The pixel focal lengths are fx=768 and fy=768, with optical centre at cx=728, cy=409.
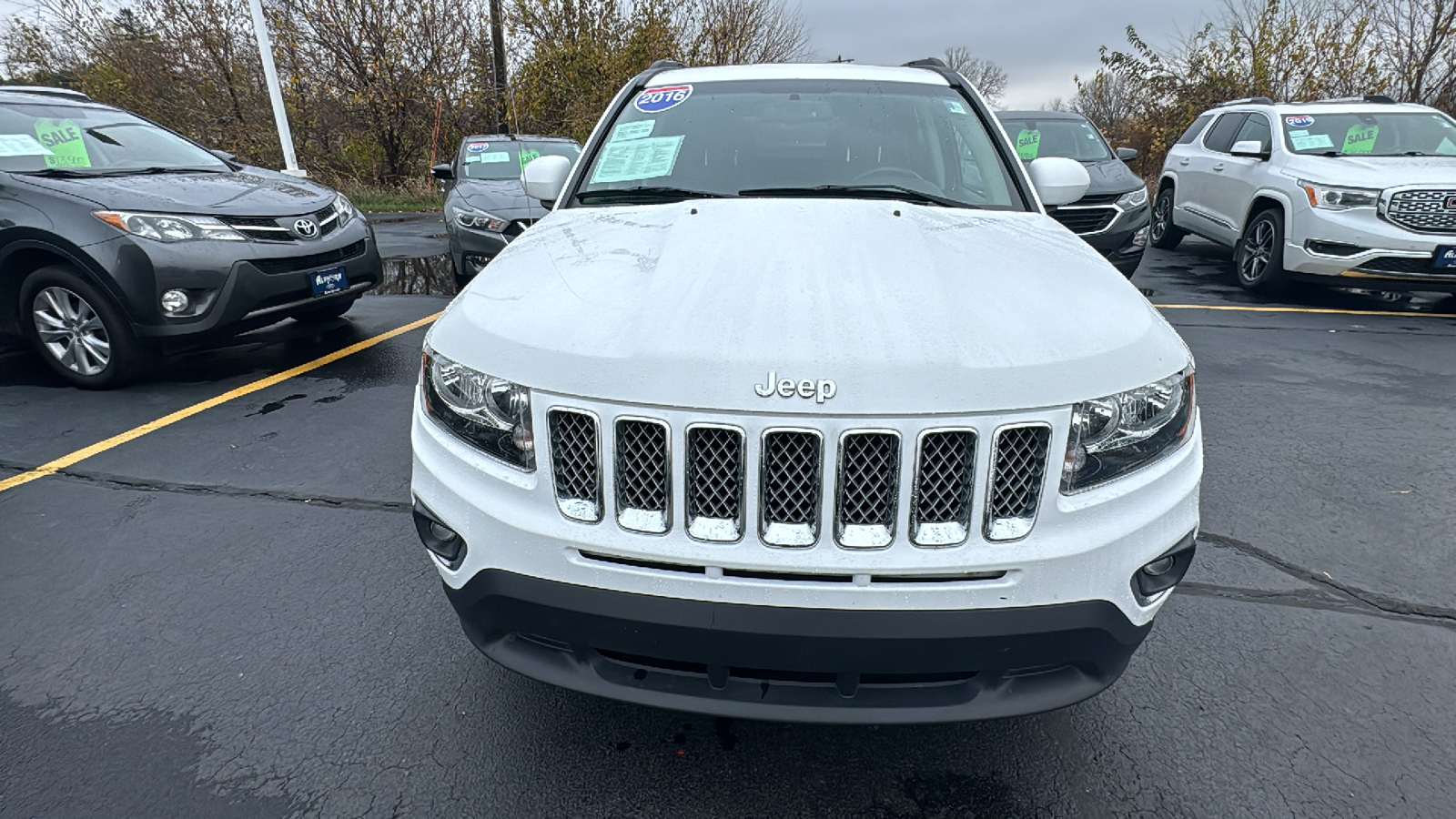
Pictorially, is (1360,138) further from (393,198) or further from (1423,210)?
(393,198)

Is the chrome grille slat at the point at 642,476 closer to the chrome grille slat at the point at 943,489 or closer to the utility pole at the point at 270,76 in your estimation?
the chrome grille slat at the point at 943,489

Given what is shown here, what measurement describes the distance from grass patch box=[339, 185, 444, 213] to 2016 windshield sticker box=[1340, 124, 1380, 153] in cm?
1455

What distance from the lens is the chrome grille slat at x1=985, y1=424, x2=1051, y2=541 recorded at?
150 cm

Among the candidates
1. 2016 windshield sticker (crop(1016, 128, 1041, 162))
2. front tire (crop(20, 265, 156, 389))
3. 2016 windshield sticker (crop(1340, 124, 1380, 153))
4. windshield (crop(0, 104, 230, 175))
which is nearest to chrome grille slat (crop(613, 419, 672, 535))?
front tire (crop(20, 265, 156, 389))

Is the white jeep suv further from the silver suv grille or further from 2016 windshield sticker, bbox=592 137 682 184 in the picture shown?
2016 windshield sticker, bbox=592 137 682 184

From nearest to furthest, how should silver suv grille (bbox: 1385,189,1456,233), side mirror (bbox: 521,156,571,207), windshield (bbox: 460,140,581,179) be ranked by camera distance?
side mirror (bbox: 521,156,571,207) < silver suv grille (bbox: 1385,189,1456,233) < windshield (bbox: 460,140,581,179)

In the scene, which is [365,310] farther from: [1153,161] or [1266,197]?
[1153,161]

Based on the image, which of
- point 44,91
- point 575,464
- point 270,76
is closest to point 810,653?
point 575,464

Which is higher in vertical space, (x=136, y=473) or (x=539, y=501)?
(x=539, y=501)

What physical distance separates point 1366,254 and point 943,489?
700 centimetres

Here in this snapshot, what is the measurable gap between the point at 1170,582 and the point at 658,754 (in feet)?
4.18

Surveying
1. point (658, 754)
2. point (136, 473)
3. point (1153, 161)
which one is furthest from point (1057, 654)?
point (1153, 161)

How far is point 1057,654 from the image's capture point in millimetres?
1555

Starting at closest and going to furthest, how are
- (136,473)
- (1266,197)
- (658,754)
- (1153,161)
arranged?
(658,754)
(136,473)
(1266,197)
(1153,161)
